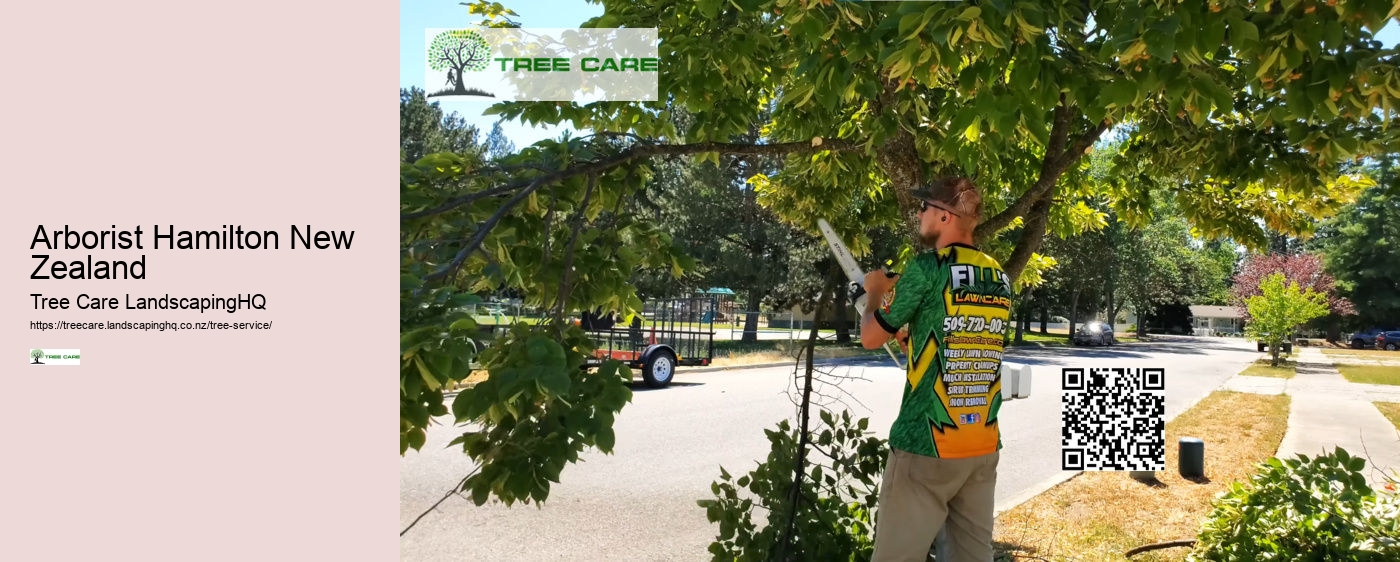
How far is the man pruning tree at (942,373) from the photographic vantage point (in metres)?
2.70

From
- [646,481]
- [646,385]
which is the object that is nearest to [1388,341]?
[646,385]

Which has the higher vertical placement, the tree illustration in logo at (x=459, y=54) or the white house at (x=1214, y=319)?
the tree illustration in logo at (x=459, y=54)

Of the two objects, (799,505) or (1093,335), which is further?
(1093,335)

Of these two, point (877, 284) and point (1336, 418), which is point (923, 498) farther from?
point (1336, 418)

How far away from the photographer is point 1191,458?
7.42 metres

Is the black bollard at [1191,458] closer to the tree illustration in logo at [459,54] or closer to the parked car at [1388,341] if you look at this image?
the tree illustration in logo at [459,54]

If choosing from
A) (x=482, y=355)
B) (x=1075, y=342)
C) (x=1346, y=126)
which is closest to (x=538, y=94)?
(x=482, y=355)

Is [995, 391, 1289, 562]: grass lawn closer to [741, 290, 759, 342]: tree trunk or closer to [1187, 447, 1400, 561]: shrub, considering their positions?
[1187, 447, 1400, 561]: shrub

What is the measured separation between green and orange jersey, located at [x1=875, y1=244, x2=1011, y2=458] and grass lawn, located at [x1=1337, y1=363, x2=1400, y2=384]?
21.7 metres

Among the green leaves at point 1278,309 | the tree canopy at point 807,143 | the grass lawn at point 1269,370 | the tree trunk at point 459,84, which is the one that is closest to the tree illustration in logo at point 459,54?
the tree trunk at point 459,84

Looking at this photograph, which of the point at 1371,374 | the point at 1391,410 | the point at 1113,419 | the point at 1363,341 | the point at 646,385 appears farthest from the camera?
the point at 1363,341

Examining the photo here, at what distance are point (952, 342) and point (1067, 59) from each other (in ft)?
2.98

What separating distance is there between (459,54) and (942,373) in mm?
5032

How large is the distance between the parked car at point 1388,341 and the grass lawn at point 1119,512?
4674 cm
